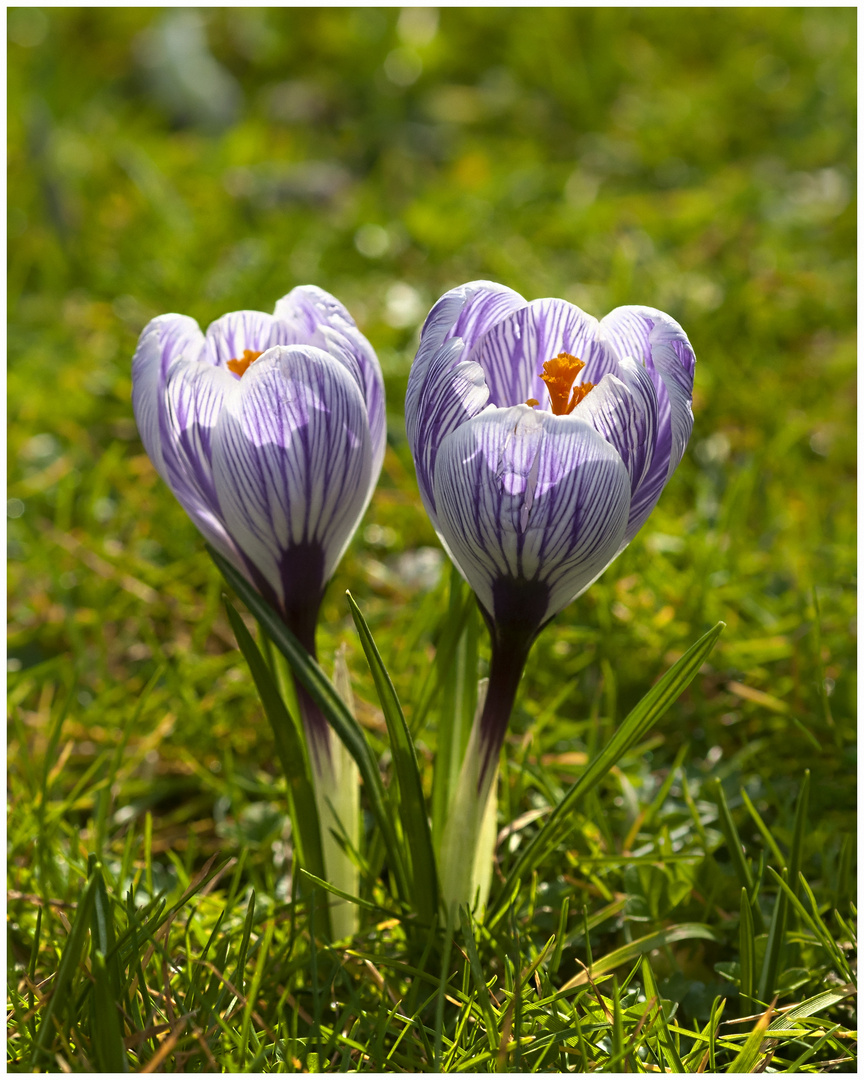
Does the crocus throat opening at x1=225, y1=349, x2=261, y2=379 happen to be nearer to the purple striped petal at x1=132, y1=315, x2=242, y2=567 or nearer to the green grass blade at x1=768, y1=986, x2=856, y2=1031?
the purple striped petal at x1=132, y1=315, x2=242, y2=567

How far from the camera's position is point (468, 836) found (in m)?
1.22

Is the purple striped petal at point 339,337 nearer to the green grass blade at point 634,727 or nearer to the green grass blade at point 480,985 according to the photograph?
the green grass blade at point 634,727

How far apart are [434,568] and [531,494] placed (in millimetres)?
1175

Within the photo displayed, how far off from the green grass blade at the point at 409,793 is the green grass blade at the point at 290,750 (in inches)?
4.7

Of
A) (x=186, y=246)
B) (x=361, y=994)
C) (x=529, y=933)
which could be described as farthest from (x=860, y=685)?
(x=186, y=246)

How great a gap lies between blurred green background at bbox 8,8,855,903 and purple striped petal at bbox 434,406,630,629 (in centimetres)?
60

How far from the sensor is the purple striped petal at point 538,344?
1.13 meters

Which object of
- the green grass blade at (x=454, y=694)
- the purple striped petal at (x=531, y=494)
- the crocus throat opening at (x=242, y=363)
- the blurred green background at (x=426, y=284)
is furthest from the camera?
the blurred green background at (x=426, y=284)

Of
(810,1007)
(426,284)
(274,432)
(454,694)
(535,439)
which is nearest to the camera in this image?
(535,439)

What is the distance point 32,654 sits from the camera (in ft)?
6.66

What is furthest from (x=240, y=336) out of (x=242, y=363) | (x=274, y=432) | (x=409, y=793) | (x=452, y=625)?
(x=409, y=793)

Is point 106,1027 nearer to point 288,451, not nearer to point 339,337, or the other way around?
point 288,451

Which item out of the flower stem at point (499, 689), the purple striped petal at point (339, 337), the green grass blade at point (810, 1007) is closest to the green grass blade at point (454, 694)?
the flower stem at point (499, 689)

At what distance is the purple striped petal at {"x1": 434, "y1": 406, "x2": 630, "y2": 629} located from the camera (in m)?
0.98
